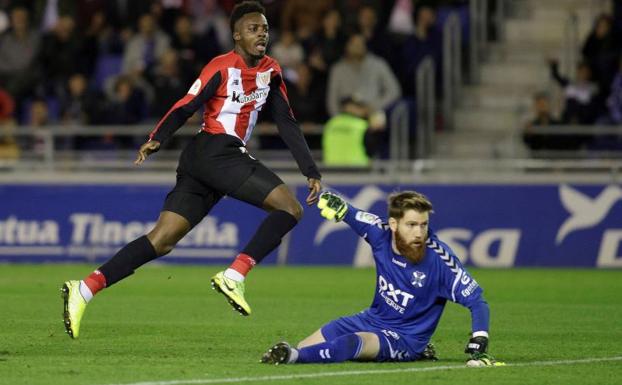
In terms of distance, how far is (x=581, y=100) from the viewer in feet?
72.2

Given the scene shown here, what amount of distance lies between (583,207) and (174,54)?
22.7 ft

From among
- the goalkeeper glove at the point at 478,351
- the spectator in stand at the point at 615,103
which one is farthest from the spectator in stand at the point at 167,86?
the goalkeeper glove at the point at 478,351

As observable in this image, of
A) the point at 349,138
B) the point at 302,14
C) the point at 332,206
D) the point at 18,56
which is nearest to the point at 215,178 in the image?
the point at 332,206

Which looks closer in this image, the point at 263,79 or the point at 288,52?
the point at 263,79

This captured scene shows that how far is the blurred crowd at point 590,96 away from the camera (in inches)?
850

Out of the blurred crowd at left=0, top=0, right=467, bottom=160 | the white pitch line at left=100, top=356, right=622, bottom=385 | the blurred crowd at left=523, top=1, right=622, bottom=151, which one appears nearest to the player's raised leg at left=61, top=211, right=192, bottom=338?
the white pitch line at left=100, top=356, right=622, bottom=385

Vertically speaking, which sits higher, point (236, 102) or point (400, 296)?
point (236, 102)

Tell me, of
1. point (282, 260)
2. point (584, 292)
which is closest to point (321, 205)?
point (584, 292)

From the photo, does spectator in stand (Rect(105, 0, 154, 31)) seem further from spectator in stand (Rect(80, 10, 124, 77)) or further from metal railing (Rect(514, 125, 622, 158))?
metal railing (Rect(514, 125, 622, 158))

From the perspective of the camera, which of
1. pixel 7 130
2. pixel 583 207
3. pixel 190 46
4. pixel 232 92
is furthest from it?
pixel 190 46

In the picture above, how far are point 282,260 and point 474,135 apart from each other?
167 inches

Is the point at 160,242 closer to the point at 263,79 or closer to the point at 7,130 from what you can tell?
the point at 263,79

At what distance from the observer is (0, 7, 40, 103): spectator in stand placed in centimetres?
2470

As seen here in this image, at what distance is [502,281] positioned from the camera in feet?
59.5
